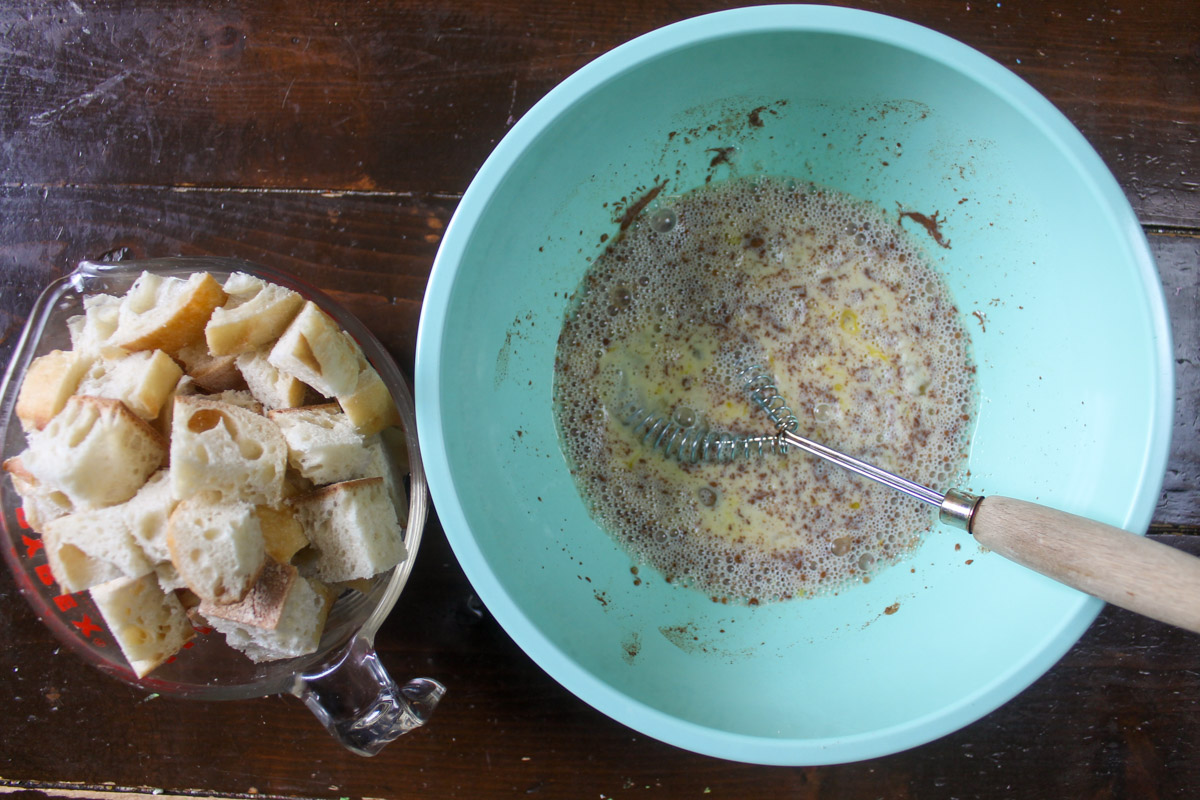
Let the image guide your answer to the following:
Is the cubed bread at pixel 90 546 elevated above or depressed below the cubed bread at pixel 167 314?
below

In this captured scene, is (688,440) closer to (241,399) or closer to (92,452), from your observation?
(241,399)

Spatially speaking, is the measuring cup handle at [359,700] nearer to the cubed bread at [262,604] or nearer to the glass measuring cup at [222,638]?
the glass measuring cup at [222,638]

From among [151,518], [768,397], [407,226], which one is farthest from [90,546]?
[768,397]

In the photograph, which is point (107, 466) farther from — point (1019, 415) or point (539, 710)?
point (1019, 415)

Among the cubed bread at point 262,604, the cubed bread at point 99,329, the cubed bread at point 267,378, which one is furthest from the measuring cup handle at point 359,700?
the cubed bread at point 99,329

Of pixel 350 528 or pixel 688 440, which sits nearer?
pixel 350 528

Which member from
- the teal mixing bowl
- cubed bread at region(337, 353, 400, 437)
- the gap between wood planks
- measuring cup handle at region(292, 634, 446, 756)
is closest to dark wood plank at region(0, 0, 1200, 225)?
the teal mixing bowl

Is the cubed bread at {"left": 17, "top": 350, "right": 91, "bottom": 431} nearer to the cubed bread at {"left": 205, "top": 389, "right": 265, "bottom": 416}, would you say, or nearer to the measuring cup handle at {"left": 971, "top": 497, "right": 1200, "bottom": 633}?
the cubed bread at {"left": 205, "top": 389, "right": 265, "bottom": 416}
